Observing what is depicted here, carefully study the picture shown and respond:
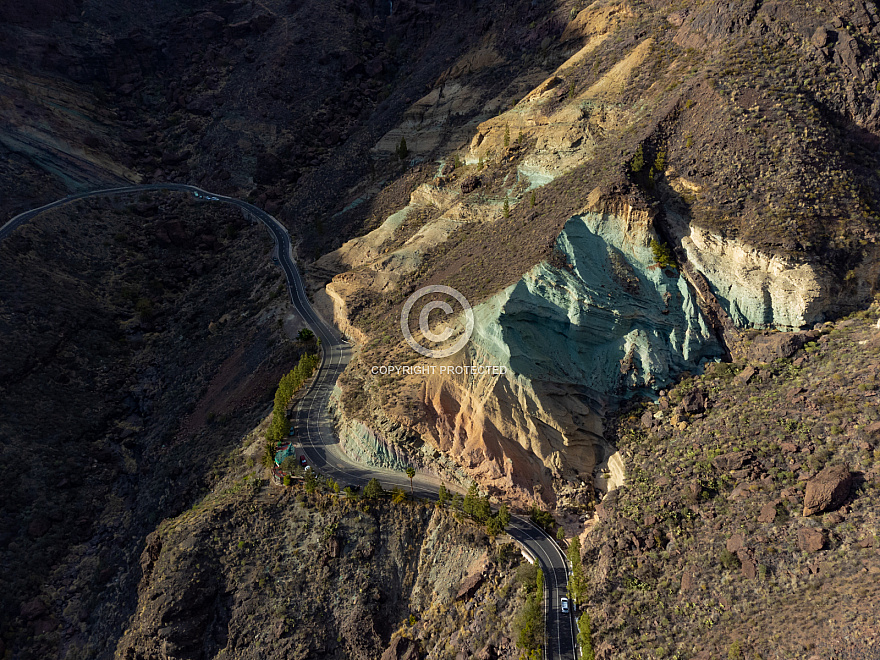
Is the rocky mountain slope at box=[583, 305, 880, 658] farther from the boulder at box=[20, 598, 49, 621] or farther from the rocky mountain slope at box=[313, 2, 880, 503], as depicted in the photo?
the boulder at box=[20, 598, 49, 621]

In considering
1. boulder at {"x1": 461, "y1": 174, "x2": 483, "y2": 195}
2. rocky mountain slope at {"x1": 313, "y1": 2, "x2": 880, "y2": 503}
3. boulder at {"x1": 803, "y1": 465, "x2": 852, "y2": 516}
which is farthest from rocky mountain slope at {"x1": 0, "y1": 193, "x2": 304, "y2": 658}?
boulder at {"x1": 803, "y1": 465, "x2": 852, "y2": 516}

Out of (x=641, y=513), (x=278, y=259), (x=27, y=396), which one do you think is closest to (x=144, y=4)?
(x=278, y=259)

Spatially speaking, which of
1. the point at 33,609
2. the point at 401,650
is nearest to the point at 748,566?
the point at 401,650

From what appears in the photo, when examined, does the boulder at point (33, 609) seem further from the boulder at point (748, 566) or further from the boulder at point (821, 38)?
the boulder at point (821, 38)

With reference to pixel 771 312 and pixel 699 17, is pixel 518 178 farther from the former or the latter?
pixel 771 312

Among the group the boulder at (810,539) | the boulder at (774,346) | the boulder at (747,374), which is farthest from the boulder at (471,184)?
the boulder at (810,539)
